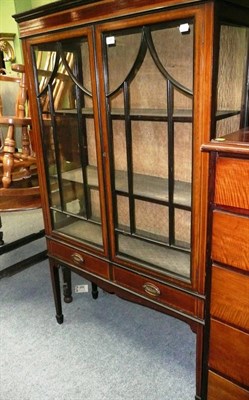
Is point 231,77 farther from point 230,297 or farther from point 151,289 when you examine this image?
point 151,289

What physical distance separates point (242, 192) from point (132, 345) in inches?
46.2

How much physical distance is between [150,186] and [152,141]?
0.19 meters

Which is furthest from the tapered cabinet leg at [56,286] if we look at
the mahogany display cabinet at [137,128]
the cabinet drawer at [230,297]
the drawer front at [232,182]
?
the drawer front at [232,182]

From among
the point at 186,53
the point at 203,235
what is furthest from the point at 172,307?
the point at 186,53

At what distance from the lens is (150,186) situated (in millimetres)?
1397

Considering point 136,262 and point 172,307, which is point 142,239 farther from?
point 172,307

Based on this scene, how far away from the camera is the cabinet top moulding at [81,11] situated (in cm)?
100

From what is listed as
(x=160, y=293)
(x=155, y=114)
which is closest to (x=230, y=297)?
(x=160, y=293)

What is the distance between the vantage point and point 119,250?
1.47 metres

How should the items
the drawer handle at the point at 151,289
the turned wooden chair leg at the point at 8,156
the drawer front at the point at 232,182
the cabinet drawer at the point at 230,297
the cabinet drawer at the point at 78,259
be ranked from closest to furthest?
the drawer front at the point at 232,182 → the cabinet drawer at the point at 230,297 → the drawer handle at the point at 151,289 → the cabinet drawer at the point at 78,259 → the turned wooden chair leg at the point at 8,156

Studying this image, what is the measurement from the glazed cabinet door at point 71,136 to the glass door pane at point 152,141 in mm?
92

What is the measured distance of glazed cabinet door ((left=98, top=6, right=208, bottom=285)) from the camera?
1.13 metres

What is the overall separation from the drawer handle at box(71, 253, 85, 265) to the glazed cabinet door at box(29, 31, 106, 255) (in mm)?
83

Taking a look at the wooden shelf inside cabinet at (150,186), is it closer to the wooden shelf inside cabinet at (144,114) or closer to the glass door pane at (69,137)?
the glass door pane at (69,137)
